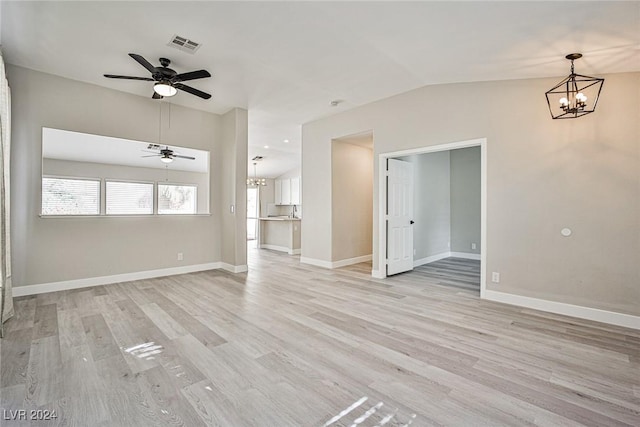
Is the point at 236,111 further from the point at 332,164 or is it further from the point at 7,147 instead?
the point at 7,147

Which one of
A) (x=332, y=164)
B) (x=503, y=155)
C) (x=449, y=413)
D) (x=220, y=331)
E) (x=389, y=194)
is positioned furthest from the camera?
(x=332, y=164)

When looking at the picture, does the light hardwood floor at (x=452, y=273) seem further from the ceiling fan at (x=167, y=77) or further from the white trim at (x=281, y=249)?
the ceiling fan at (x=167, y=77)

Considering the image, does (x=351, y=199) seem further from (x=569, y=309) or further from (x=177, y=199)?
(x=569, y=309)

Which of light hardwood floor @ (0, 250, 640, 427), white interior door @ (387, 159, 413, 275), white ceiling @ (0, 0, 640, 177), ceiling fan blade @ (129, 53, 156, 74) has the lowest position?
light hardwood floor @ (0, 250, 640, 427)

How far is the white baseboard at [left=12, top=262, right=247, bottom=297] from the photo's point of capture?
3.89 metres

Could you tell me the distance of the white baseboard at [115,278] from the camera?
389 cm

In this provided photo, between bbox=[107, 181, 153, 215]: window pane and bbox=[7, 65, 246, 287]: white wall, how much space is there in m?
0.26

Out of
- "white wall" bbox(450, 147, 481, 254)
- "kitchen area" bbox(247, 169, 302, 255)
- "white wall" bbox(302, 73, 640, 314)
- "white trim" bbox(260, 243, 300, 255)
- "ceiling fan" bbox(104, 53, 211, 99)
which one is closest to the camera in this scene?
"white wall" bbox(302, 73, 640, 314)

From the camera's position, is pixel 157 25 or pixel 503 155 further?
pixel 503 155

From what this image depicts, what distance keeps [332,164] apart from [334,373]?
441 centimetres

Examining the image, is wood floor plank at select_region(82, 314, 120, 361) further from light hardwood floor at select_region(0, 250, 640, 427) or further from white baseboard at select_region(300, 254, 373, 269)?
white baseboard at select_region(300, 254, 373, 269)

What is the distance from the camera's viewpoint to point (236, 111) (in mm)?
5391

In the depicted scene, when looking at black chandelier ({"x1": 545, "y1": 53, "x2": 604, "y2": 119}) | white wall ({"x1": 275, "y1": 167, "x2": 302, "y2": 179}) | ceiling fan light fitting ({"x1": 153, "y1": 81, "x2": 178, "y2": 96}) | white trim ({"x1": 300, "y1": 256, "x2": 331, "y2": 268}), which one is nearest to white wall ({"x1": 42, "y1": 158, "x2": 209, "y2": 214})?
ceiling fan light fitting ({"x1": 153, "y1": 81, "x2": 178, "y2": 96})

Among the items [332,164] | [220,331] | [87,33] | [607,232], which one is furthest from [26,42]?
[607,232]
